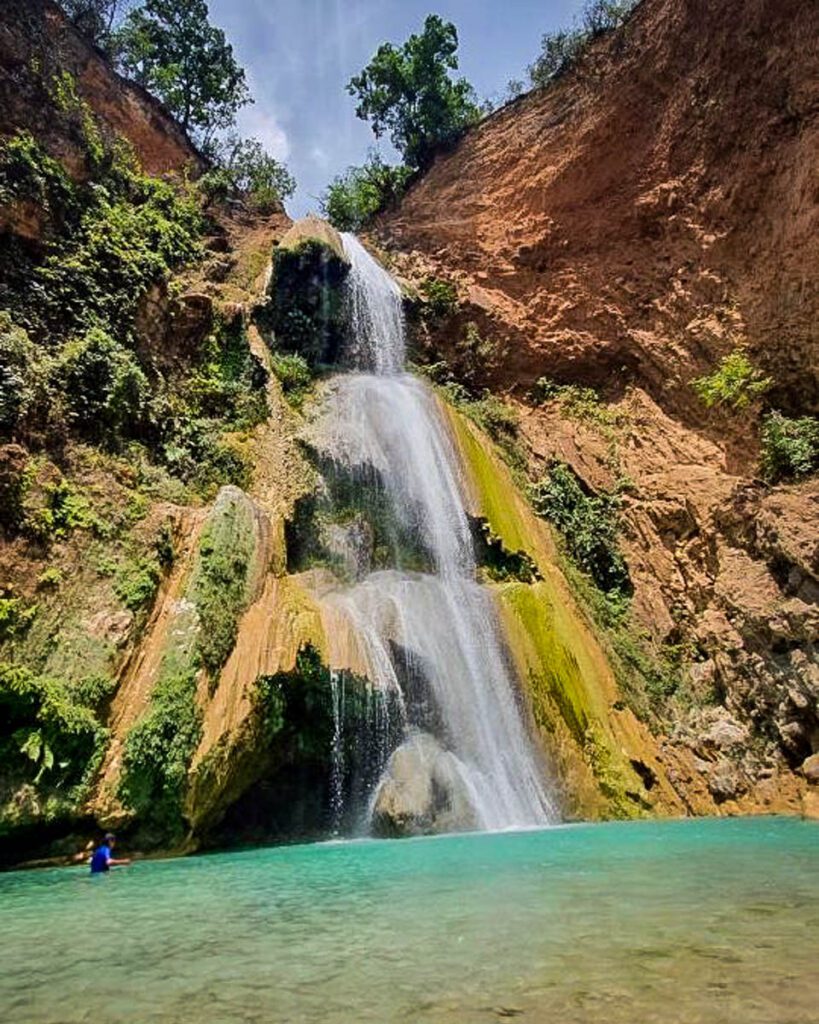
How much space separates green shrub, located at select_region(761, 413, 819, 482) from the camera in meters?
18.5

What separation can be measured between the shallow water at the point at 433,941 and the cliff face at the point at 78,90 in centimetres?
1823

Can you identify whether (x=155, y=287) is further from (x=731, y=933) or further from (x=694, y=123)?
(x=731, y=933)

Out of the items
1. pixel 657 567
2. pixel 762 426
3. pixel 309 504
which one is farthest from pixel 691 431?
pixel 309 504

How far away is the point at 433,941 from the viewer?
488 centimetres

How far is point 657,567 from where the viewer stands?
19703 millimetres

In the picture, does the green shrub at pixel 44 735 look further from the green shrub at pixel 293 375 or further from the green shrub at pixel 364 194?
the green shrub at pixel 364 194

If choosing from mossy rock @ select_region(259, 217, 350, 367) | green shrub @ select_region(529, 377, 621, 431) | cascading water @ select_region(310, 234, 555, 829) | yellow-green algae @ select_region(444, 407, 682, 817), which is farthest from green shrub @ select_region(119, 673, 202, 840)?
green shrub @ select_region(529, 377, 621, 431)

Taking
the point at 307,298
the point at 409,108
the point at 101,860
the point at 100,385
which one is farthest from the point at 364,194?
the point at 101,860

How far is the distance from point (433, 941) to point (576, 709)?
32.0 ft

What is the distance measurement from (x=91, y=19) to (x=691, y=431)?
26.2 metres

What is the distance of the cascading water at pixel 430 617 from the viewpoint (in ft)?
42.5

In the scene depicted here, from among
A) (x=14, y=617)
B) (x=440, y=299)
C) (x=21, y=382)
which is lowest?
(x=14, y=617)

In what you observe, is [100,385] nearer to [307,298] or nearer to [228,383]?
[228,383]

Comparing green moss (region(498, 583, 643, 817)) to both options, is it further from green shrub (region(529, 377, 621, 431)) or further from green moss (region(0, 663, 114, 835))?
green shrub (region(529, 377, 621, 431))
